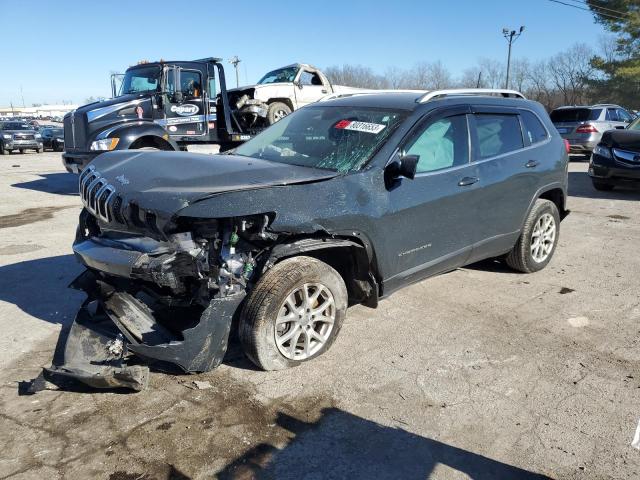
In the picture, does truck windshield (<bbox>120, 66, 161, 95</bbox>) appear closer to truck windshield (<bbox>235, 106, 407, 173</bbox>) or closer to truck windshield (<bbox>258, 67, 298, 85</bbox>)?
truck windshield (<bbox>258, 67, 298, 85</bbox>)

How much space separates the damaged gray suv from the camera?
3006 mm

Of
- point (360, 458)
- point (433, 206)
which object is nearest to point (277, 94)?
point (433, 206)

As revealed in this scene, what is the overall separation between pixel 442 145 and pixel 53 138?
89.5ft

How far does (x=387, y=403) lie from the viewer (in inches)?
120

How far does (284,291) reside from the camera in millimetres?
3180

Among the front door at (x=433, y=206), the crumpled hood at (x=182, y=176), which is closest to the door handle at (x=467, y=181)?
the front door at (x=433, y=206)

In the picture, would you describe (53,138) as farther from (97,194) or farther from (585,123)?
(97,194)

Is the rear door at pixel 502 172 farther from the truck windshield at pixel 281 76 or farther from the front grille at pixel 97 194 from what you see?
the truck windshield at pixel 281 76

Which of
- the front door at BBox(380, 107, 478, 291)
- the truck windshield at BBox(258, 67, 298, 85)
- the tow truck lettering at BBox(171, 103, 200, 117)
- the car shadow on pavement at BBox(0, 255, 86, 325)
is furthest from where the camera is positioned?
the truck windshield at BBox(258, 67, 298, 85)

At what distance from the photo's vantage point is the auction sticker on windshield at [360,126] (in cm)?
392

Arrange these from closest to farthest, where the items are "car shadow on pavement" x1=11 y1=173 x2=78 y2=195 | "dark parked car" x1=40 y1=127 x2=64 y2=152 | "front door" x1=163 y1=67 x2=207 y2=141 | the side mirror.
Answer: the side mirror, "front door" x1=163 y1=67 x2=207 y2=141, "car shadow on pavement" x1=11 y1=173 x2=78 y2=195, "dark parked car" x1=40 y1=127 x2=64 y2=152

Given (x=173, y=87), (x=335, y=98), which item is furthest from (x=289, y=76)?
(x=335, y=98)

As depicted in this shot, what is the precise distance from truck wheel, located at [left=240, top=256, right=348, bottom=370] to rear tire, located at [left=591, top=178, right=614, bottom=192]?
8932mm

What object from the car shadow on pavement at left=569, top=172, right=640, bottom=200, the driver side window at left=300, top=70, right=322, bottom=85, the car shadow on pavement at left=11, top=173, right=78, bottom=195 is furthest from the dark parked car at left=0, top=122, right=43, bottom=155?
the car shadow on pavement at left=569, top=172, right=640, bottom=200
